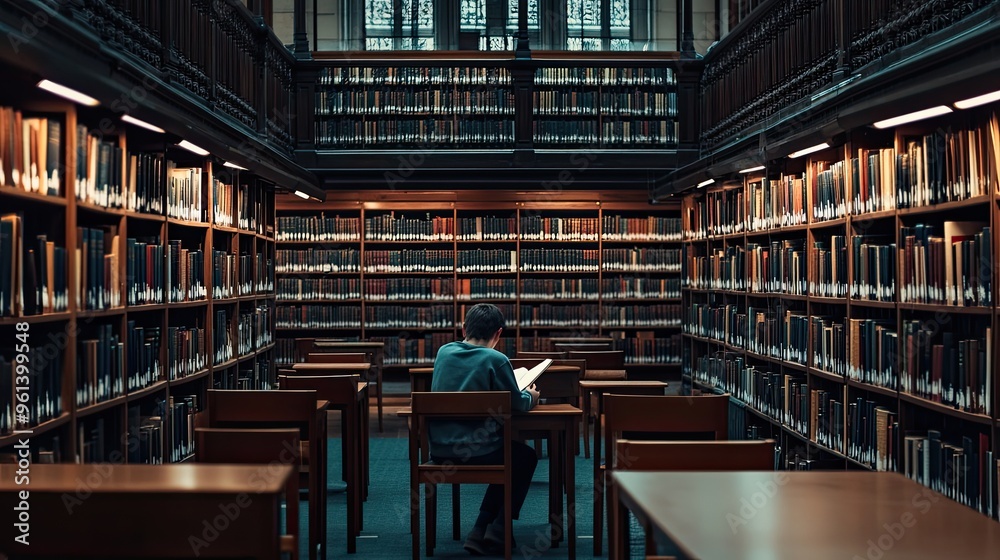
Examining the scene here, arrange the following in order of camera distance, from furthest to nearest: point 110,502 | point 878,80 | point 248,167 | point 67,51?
point 248,167 < point 878,80 < point 67,51 < point 110,502

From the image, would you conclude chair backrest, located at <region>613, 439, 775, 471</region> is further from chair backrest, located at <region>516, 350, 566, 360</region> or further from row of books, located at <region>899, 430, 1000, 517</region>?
chair backrest, located at <region>516, 350, 566, 360</region>

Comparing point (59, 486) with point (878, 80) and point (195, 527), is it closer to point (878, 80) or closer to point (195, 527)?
point (195, 527)

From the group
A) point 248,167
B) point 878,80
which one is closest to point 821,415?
point 878,80

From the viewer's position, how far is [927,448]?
14.3 ft

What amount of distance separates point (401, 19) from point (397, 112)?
361cm

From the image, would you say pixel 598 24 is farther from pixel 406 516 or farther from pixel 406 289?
pixel 406 516

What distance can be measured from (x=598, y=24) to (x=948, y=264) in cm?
953

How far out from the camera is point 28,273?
138 inches

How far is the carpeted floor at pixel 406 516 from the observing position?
4762mm

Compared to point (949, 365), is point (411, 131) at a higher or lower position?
higher

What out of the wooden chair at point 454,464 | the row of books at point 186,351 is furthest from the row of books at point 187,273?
the wooden chair at point 454,464

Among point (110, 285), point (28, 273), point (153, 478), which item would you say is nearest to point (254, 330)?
point (110, 285)

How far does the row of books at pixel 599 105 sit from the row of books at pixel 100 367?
590cm

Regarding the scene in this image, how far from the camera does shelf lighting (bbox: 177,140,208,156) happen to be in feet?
16.5
